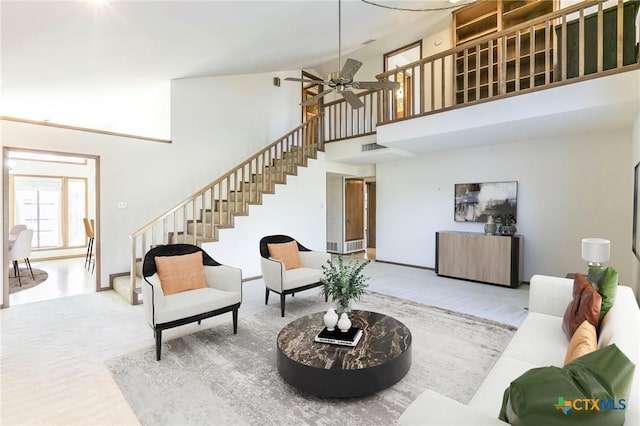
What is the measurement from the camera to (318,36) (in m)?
5.16

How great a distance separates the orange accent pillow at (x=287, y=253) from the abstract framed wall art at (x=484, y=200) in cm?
343

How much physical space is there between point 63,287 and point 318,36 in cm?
596

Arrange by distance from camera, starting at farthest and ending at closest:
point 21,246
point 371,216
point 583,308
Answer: point 371,216, point 21,246, point 583,308

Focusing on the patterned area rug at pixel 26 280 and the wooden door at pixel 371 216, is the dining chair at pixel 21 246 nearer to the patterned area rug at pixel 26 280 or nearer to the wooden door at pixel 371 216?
the patterned area rug at pixel 26 280

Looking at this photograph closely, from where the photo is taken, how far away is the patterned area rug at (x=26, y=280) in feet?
16.4

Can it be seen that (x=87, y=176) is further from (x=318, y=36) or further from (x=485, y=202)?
(x=485, y=202)

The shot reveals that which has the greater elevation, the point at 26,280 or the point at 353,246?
the point at 353,246

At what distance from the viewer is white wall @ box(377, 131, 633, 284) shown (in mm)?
4473

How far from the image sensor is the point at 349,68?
328 centimetres

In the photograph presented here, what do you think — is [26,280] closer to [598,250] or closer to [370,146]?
[370,146]

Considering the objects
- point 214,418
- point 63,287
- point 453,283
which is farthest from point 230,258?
point 453,283

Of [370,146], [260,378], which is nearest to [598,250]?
[260,378]

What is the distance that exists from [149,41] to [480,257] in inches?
230

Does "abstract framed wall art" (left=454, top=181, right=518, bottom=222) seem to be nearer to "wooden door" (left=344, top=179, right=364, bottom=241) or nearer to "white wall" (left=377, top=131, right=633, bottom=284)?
"white wall" (left=377, top=131, right=633, bottom=284)
